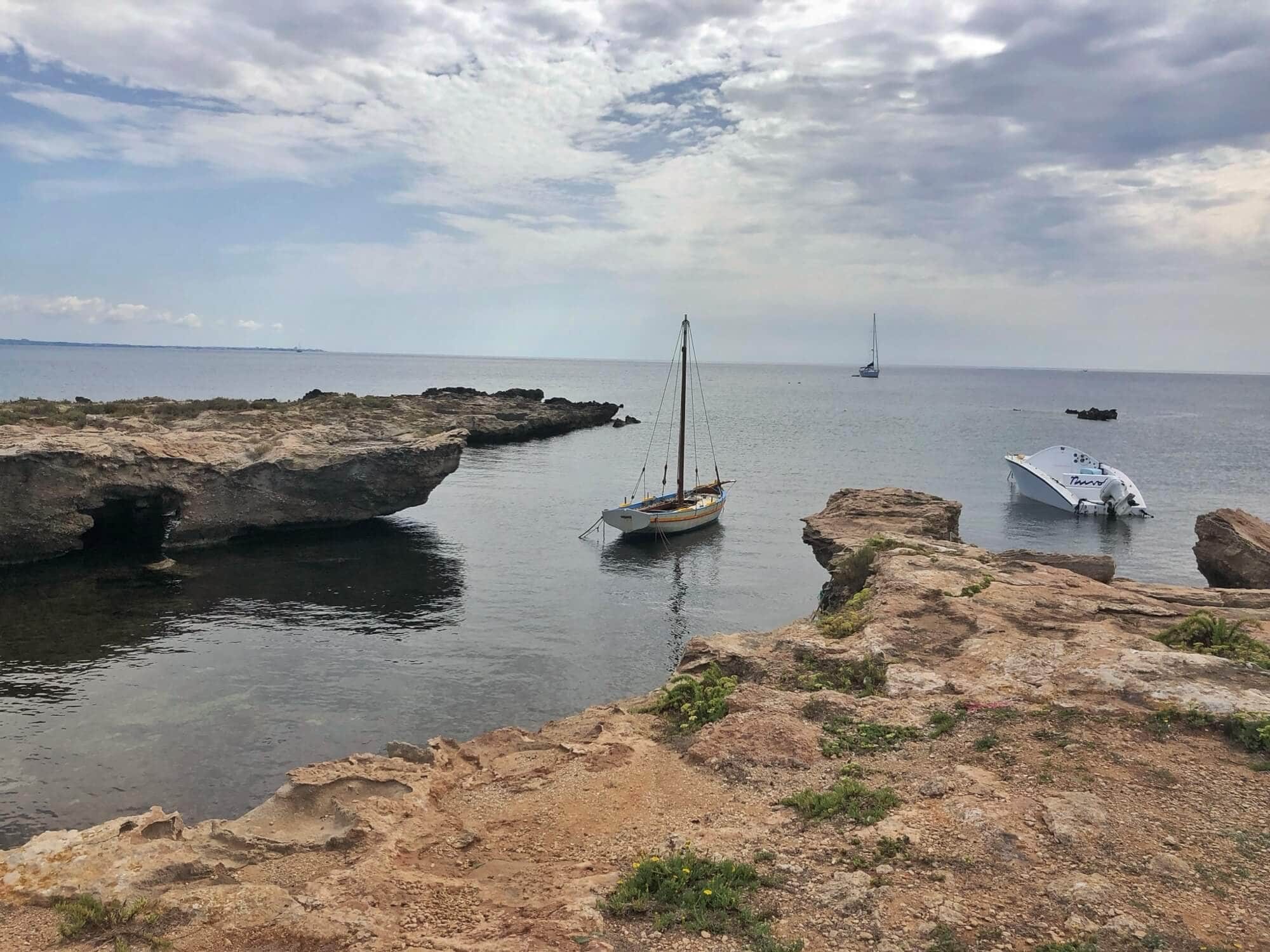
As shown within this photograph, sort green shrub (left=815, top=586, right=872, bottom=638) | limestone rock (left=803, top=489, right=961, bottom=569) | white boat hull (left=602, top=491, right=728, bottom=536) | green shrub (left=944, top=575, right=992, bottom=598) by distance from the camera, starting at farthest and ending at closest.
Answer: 1. white boat hull (left=602, top=491, right=728, bottom=536)
2. limestone rock (left=803, top=489, right=961, bottom=569)
3. green shrub (left=944, top=575, right=992, bottom=598)
4. green shrub (left=815, top=586, right=872, bottom=638)

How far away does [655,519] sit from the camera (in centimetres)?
4050

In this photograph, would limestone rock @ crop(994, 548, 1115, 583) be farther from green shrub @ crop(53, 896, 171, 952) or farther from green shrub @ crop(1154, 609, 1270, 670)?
green shrub @ crop(53, 896, 171, 952)

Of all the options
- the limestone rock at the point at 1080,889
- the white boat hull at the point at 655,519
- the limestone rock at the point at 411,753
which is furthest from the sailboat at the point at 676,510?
the limestone rock at the point at 1080,889

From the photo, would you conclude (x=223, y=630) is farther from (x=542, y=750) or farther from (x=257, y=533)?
(x=542, y=750)

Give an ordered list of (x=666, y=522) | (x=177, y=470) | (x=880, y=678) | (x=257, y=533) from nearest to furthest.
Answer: (x=880, y=678)
(x=177, y=470)
(x=257, y=533)
(x=666, y=522)

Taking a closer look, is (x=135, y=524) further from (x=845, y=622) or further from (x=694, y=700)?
(x=845, y=622)

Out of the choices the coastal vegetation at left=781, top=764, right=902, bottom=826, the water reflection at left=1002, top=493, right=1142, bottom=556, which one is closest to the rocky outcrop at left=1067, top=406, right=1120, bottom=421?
the water reflection at left=1002, top=493, right=1142, bottom=556

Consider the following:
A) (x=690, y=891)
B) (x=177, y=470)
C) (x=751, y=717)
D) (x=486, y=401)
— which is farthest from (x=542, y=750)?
(x=486, y=401)

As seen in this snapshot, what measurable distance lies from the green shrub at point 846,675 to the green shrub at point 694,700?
4.17 feet

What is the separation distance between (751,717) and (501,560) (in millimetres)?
24885

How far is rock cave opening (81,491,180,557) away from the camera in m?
→ 34.3

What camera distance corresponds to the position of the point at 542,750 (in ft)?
40.9

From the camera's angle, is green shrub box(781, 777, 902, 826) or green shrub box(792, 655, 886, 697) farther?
green shrub box(792, 655, 886, 697)

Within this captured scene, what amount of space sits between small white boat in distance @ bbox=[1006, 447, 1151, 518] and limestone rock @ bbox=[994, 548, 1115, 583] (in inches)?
1269
